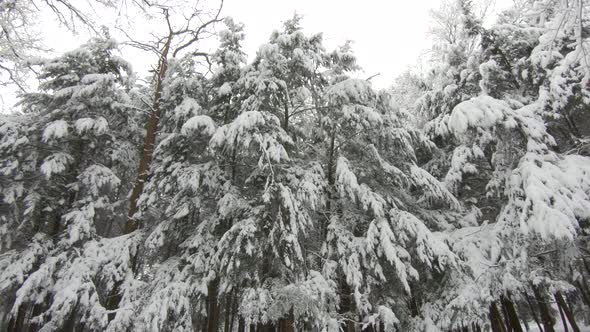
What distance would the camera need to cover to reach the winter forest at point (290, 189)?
26.0ft

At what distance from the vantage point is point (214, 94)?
12016 millimetres

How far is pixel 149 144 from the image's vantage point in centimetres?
1084

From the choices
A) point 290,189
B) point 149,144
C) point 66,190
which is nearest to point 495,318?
point 290,189

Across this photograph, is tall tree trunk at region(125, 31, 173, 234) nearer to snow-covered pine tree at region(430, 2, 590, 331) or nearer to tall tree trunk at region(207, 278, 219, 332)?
tall tree trunk at region(207, 278, 219, 332)

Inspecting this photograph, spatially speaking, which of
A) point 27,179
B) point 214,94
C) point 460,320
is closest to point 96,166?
point 27,179

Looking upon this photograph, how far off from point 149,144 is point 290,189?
506cm

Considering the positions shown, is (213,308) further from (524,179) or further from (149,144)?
(524,179)

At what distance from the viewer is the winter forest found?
7.94 m

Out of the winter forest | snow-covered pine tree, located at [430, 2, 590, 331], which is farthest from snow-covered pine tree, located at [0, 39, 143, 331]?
snow-covered pine tree, located at [430, 2, 590, 331]

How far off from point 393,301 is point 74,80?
12.0 meters

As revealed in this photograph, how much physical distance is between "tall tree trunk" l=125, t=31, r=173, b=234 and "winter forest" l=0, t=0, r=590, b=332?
7 centimetres

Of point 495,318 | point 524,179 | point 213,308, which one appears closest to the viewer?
point 524,179

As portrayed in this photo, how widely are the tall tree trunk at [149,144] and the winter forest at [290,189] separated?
0.22ft

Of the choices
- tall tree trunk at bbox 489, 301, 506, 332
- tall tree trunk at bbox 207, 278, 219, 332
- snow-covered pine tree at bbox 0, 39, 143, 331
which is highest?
snow-covered pine tree at bbox 0, 39, 143, 331
